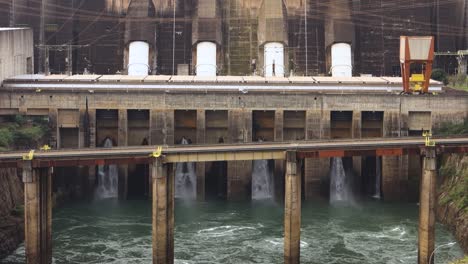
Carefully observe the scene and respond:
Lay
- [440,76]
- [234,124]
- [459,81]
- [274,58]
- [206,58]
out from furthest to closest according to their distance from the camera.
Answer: [440,76], [206,58], [274,58], [459,81], [234,124]

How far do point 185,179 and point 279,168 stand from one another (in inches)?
379

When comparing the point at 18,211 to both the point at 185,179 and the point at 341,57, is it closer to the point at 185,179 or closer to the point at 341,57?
the point at 185,179

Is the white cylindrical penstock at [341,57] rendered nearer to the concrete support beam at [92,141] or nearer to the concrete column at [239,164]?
the concrete column at [239,164]

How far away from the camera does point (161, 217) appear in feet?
183

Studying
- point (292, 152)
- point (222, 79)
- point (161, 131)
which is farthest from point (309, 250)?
point (222, 79)

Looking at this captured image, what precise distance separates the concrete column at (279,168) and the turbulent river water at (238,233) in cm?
307

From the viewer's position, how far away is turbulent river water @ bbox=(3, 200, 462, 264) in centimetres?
6031

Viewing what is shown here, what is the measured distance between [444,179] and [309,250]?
19.8 meters

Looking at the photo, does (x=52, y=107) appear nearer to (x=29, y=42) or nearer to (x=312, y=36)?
(x=29, y=42)

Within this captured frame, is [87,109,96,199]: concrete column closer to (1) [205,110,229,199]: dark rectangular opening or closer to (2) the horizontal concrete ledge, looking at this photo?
(2) the horizontal concrete ledge

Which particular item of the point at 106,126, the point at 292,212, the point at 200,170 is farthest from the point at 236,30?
the point at 292,212

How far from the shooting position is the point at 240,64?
9894cm

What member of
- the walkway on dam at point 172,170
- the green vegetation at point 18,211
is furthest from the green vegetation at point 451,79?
the green vegetation at point 18,211

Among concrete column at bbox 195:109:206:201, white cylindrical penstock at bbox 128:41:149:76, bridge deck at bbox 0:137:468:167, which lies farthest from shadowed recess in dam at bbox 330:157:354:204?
white cylindrical penstock at bbox 128:41:149:76
